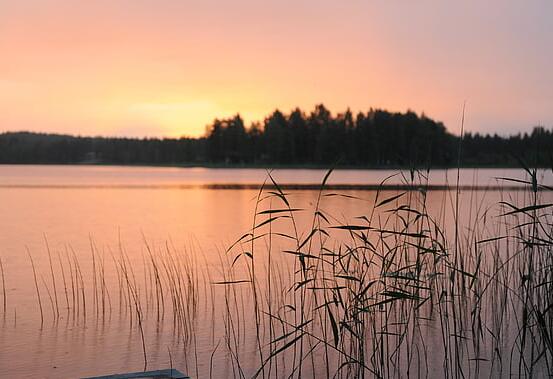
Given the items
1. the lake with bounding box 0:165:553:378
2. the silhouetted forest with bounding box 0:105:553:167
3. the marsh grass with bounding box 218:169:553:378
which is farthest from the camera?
the silhouetted forest with bounding box 0:105:553:167

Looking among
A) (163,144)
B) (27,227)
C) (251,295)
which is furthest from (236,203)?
(163,144)

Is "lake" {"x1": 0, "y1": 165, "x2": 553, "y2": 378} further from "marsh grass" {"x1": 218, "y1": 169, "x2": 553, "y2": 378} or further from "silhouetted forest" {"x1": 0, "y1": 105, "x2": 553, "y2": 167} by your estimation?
"silhouetted forest" {"x1": 0, "y1": 105, "x2": 553, "y2": 167}

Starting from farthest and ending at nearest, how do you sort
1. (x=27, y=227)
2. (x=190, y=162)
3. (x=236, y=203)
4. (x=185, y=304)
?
(x=190, y=162) → (x=236, y=203) → (x=27, y=227) → (x=185, y=304)

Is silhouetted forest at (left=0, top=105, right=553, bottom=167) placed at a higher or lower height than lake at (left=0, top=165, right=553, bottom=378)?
higher

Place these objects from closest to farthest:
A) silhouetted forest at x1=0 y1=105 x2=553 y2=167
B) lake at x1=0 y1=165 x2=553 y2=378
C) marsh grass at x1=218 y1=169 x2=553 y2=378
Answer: marsh grass at x1=218 y1=169 x2=553 y2=378
lake at x1=0 y1=165 x2=553 y2=378
silhouetted forest at x1=0 y1=105 x2=553 y2=167

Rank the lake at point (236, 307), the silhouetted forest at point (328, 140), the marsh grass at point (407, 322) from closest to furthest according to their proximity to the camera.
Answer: the marsh grass at point (407, 322), the lake at point (236, 307), the silhouetted forest at point (328, 140)

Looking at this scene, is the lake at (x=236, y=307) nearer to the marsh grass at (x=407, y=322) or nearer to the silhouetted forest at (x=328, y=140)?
the marsh grass at (x=407, y=322)

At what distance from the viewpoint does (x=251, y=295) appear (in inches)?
313

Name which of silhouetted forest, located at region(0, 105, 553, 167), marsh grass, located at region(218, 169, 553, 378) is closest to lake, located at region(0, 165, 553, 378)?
marsh grass, located at region(218, 169, 553, 378)

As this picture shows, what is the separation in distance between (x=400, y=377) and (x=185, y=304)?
3121mm

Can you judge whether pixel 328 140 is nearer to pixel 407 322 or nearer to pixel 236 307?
pixel 236 307

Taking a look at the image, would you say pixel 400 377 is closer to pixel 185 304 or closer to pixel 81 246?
pixel 185 304

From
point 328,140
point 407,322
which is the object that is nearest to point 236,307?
point 407,322

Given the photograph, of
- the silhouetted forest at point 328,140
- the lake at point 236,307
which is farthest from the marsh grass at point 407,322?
the silhouetted forest at point 328,140
